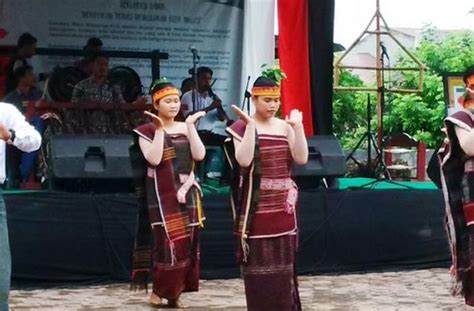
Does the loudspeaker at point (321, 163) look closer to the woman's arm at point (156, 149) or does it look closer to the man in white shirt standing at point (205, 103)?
the man in white shirt standing at point (205, 103)

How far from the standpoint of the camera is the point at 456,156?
6.16 m

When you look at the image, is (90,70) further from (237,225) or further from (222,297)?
(237,225)

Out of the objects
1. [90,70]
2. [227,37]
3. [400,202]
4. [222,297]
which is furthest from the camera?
[227,37]

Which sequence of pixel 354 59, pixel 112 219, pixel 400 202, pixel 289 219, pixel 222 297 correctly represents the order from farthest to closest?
1. pixel 354 59
2. pixel 400 202
3. pixel 112 219
4. pixel 222 297
5. pixel 289 219

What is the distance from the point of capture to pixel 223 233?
27.7 ft

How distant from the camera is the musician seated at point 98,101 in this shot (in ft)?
31.1

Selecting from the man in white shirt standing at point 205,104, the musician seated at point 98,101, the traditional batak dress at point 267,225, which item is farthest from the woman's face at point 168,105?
the man in white shirt standing at point 205,104

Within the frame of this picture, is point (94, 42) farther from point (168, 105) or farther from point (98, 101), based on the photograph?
point (168, 105)

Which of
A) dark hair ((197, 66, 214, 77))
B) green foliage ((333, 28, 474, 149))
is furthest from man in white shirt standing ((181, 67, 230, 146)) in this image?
green foliage ((333, 28, 474, 149))

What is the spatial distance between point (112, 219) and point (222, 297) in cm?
114

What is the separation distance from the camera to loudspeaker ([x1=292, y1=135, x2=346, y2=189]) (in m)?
8.77

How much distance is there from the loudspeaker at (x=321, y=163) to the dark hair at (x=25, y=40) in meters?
2.95

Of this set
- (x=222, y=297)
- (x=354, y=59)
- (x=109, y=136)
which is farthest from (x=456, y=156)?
(x=354, y=59)

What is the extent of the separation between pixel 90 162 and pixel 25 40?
2163 mm
